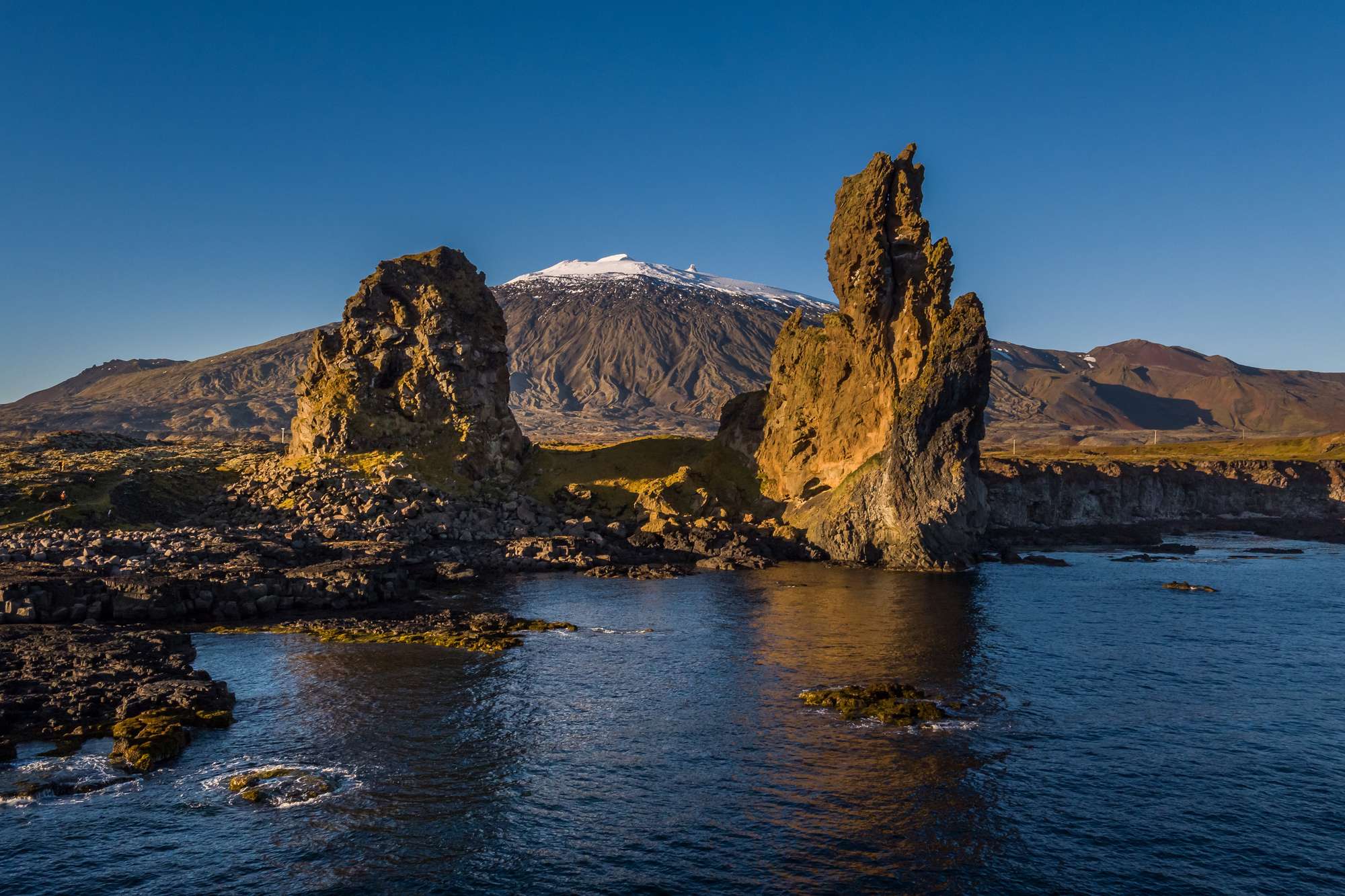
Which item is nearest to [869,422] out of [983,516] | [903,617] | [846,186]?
[983,516]

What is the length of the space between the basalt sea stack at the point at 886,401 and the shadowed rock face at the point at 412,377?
3865cm

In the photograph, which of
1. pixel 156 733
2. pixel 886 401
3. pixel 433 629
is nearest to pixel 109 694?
pixel 156 733

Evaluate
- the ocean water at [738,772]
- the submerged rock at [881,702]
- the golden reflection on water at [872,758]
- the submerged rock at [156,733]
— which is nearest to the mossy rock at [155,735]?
the submerged rock at [156,733]

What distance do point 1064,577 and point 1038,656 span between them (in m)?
37.9

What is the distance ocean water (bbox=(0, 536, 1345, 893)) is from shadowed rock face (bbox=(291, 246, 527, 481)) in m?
50.8

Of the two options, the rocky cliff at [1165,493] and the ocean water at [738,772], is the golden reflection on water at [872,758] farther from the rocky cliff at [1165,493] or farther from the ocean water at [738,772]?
the rocky cliff at [1165,493]

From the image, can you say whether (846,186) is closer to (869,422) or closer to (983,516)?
(869,422)

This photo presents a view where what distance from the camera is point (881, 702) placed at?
151 feet

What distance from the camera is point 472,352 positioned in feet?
376

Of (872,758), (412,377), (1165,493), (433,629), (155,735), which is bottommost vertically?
(872,758)

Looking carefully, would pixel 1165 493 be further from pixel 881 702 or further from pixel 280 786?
pixel 280 786

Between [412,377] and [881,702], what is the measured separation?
81901 mm

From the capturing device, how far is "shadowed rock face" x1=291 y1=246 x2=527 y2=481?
4306 inches

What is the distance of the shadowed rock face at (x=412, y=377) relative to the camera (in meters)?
109
